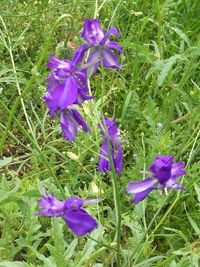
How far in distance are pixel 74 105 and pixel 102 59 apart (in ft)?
0.36

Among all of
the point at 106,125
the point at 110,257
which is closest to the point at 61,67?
the point at 106,125

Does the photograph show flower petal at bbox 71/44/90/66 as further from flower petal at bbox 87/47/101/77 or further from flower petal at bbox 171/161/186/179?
flower petal at bbox 171/161/186/179

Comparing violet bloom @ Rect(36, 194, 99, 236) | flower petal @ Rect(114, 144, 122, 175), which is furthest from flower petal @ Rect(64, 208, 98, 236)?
flower petal @ Rect(114, 144, 122, 175)

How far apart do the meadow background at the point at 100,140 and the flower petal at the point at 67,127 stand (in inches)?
3.8

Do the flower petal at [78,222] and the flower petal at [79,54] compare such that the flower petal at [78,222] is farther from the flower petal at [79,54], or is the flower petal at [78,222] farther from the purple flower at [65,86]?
the flower petal at [79,54]

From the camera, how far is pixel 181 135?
2.07 m

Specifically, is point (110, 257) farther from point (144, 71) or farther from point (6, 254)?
point (144, 71)

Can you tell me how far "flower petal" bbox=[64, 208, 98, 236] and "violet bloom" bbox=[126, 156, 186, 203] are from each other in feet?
0.32

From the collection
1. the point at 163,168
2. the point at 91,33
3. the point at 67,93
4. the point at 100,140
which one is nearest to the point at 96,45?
the point at 91,33

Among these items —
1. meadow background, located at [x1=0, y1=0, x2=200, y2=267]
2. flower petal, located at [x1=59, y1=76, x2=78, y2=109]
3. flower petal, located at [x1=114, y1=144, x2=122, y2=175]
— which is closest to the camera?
flower petal, located at [x1=59, y1=76, x2=78, y2=109]

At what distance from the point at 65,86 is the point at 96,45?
4.6 inches

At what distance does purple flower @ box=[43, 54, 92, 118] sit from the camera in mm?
1229

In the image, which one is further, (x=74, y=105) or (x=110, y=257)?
(x=110, y=257)

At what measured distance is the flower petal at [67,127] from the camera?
1.27m
